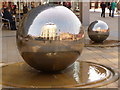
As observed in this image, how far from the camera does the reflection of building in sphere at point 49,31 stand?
6129 millimetres

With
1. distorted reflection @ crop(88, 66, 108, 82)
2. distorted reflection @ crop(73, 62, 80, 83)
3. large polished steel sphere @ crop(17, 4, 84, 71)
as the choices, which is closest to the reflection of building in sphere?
large polished steel sphere @ crop(17, 4, 84, 71)

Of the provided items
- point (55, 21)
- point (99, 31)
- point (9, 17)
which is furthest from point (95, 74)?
point (9, 17)

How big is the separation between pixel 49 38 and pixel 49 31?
0.16 meters

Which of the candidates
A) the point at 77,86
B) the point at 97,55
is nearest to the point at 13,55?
the point at 97,55

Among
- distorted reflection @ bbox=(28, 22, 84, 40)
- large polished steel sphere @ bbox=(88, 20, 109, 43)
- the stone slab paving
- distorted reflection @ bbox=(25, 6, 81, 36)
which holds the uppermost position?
distorted reflection @ bbox=(25, 6, 81, 36)

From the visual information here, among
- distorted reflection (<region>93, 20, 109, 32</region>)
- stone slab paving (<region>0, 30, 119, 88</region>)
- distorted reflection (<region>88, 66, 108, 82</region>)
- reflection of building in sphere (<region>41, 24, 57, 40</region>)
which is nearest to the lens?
reflection of building in sphere (<region>41, 24, 57, 40</region>)

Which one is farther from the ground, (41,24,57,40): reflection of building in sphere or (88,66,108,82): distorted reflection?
(41,24,57,40): reflection of building in sphere

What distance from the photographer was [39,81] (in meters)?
6.08

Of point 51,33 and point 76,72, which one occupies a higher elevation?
point 51,33

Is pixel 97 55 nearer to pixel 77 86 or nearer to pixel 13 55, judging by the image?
pixel 13 55

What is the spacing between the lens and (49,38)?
6129 millimetres

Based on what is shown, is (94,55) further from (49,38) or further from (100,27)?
(49,38)

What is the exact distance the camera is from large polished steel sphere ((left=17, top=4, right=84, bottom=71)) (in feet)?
20.1

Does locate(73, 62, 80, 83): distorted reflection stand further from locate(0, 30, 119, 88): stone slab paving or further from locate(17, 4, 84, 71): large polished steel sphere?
locate(0, 30, 119, 88): stone slab paving
